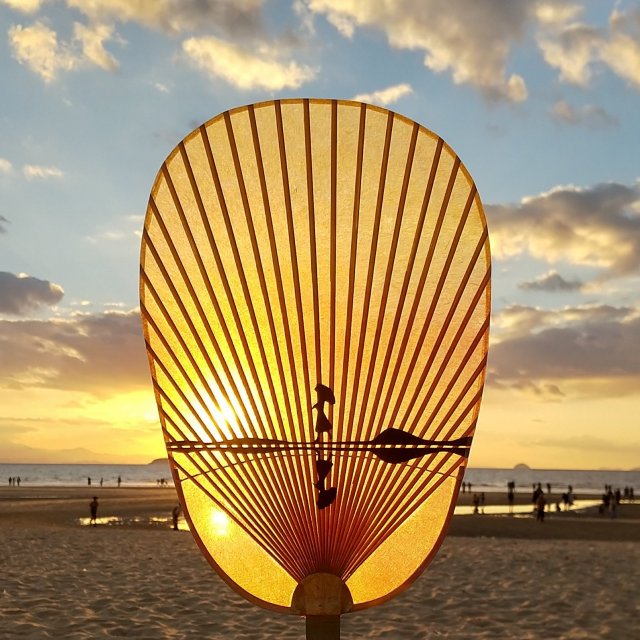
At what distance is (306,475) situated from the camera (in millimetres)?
3973

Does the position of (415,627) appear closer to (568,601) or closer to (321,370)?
(568,601)

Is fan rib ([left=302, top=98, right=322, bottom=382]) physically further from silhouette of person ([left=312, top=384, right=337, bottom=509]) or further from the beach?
the beach

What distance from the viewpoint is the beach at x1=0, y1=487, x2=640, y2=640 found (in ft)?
31.1

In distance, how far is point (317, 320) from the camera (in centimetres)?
402

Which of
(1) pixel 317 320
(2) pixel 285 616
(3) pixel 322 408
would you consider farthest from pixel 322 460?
(2) pixel 285 616

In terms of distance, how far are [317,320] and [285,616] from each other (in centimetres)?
760

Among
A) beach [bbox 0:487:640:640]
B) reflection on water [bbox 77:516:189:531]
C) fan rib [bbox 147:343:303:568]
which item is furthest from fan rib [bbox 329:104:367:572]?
reflection on water [bbox 77:516:189:531]

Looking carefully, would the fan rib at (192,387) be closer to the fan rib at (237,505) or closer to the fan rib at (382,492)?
the fan rib at (237,505)

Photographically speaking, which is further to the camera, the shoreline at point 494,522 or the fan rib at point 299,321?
the shoreline at point 494,522

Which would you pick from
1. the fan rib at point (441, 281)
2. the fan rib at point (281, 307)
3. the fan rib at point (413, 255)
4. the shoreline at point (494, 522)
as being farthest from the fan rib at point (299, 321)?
the shoreline at point (494, 522)

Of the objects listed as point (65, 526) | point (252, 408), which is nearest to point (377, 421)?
point (252, 408)

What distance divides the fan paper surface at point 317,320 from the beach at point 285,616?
5.98 m

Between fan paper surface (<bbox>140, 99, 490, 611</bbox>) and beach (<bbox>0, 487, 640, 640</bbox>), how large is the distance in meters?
5.98

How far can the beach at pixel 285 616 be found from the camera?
31.1ft
